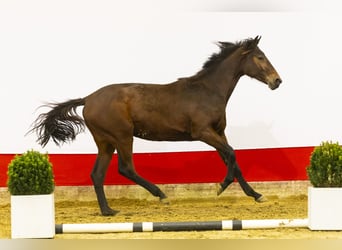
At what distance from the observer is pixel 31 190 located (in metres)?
4.53

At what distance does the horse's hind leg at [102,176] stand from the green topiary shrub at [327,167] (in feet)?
6.34

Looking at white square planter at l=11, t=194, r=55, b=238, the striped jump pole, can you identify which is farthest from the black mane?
white square planter at l=11, t=194, r=55, b=238

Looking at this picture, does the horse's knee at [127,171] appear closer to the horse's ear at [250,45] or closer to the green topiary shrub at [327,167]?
the horse's ear at [250,45]

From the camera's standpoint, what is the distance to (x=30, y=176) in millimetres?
4551

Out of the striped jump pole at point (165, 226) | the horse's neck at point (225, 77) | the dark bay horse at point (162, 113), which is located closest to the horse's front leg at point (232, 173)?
the dark bay horse at point (162, 113)

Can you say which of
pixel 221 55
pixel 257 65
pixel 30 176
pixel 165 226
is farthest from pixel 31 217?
pixel 257 65

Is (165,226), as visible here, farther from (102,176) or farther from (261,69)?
(261,69)

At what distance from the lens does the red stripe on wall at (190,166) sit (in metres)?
6.26

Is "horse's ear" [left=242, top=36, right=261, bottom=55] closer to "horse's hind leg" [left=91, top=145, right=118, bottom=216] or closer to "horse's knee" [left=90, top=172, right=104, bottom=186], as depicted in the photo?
"horse's hind leg" [left=91, top=145, right=118, bottom=216]

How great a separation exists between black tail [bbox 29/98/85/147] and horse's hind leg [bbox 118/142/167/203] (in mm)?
534

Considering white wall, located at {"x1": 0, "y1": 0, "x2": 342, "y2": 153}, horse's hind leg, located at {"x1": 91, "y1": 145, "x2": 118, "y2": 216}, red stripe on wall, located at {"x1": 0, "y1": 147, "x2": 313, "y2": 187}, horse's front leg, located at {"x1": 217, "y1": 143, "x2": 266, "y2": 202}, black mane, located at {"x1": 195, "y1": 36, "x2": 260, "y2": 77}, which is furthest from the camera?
red stripe on wall, located at {"x1": 0, "y1": 147, "x2": 313, "y2": 187}

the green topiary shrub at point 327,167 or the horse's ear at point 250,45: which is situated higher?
the horse's ear at point 250,45

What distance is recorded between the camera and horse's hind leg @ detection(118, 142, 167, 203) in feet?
18.2

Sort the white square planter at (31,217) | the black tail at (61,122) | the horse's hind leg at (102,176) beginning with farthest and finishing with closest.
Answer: the black tail at (61,122)
the horse's hind leg at (102,176)
the white square planter at (31,217)
